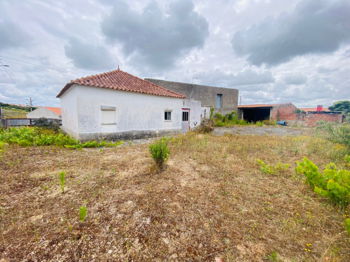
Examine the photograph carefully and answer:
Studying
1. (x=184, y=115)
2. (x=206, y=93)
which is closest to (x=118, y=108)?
(x=184, y=115)

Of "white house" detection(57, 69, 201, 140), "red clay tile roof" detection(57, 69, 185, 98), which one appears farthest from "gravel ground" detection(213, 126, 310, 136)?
"red clay tile roof" detection(57, 69, 185, 98)

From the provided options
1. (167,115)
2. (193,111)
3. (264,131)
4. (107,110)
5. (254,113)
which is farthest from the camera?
(254,113)

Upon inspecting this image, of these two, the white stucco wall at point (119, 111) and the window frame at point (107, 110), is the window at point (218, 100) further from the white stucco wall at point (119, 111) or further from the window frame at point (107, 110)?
the window frame at point (107, 110)

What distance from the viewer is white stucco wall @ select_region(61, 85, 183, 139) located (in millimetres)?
7191

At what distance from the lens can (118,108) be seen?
823 centimetres

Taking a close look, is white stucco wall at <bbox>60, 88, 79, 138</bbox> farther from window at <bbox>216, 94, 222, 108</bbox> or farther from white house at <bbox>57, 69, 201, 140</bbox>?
window at <bbox>216, 94, 222, 108</bbox>

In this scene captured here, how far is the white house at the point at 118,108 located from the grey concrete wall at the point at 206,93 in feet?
20.9

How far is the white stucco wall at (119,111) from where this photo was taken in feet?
23.6

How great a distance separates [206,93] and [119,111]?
13689 mm

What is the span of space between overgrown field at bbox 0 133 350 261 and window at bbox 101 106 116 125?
165 inches

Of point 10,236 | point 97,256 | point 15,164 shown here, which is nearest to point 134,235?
point 97,256

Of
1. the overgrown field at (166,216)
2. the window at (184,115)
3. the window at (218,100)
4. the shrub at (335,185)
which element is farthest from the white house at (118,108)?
the window at (218,100)

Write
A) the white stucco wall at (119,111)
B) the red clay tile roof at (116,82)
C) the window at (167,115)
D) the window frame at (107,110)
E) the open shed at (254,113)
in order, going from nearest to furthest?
the white stucco wall at (119,111) < the red clay tile roof at (116,82) < the window frame at (107,110) < the window at (167,115) < the open shed at (254,113)

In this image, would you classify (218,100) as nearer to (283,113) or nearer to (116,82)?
(283,113)
